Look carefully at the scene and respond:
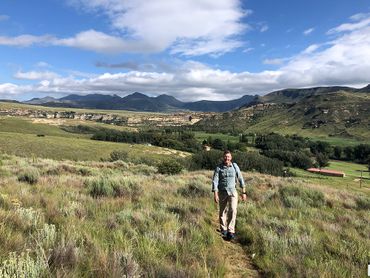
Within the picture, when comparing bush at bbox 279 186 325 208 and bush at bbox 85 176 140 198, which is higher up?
bush at bbox 85 176 140 198

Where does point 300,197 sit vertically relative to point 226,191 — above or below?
below

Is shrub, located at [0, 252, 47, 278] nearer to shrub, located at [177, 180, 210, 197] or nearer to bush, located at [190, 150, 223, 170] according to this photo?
shrub, located at [177, 180, 210, 197]

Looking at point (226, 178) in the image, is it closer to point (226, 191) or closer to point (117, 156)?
point (226, 191)

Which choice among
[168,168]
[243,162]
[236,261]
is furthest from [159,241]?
[243,162]

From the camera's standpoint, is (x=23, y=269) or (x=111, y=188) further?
(x=111, y=188)

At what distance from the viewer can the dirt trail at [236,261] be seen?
247 inches

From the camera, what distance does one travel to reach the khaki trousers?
905 cm

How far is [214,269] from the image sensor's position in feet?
18.8

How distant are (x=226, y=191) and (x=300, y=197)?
21.6 feet

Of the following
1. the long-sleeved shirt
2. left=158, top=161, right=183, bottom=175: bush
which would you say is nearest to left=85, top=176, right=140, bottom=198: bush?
the long-sleeved shirt

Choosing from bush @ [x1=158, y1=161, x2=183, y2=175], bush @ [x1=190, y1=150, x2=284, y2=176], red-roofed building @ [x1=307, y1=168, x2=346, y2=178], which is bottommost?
red-roofed building @ [x1=307, y1=168, x2=346, y2=178]

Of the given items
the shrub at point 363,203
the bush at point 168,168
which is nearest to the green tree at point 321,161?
the bush at point 168,168

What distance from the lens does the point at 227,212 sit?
972cm

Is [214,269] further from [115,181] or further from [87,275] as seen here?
[115,181]
